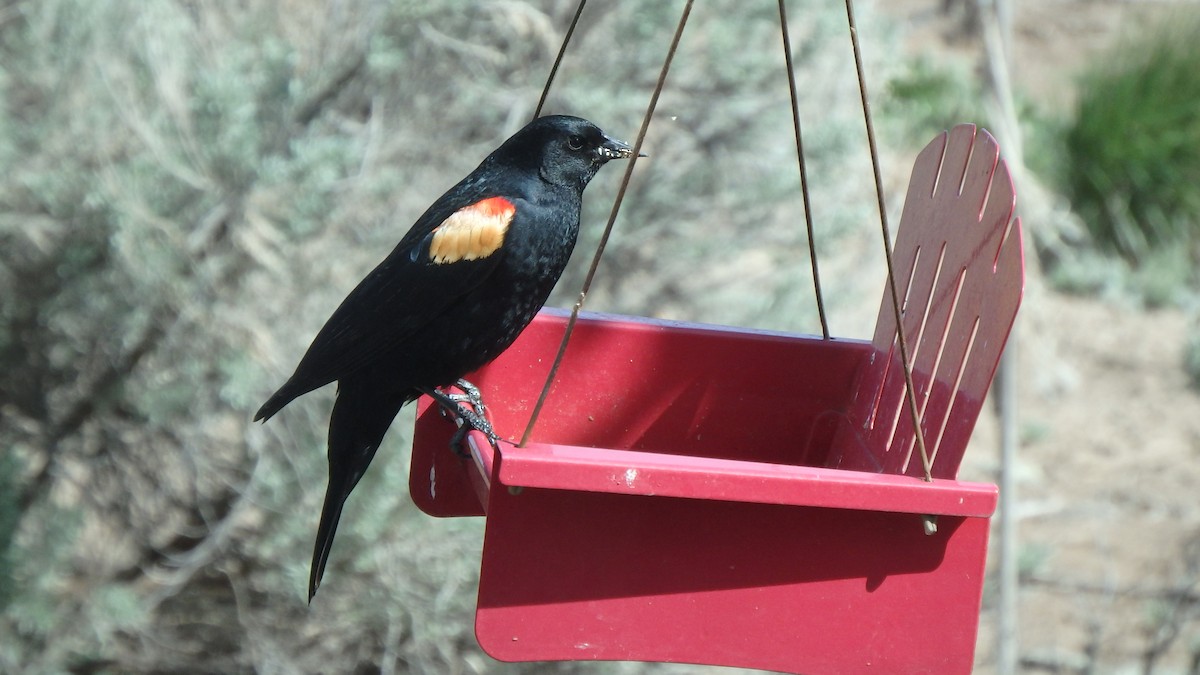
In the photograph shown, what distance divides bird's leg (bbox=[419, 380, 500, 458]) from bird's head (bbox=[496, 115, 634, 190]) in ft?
1.42

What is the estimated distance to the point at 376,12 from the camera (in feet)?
12.3

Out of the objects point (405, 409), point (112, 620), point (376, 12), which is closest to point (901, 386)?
point (405, 409)

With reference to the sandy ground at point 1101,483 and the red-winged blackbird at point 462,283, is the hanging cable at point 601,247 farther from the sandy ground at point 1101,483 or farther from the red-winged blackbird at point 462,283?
the sandy ground at point 1101,483

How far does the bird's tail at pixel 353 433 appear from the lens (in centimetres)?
236

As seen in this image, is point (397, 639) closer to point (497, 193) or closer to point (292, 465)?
point (292, 465)

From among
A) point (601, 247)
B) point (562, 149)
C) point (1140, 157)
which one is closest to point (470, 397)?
point (562, 149)

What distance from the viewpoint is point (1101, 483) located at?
237 inches

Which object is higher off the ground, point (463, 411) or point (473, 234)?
point (473, 234)

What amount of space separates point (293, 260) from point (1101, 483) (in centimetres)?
426

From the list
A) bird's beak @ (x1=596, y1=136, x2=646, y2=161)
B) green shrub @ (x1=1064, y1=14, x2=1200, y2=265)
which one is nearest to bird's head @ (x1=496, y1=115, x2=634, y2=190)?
bird's beak @ (x1=596, y1=136, x2=646, y2=161)

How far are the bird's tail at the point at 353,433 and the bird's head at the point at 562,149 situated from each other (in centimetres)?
53

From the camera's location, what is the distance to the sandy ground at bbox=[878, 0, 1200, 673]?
484 centimetres

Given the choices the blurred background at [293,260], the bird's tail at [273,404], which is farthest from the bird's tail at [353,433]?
the blurred background at [293,260]

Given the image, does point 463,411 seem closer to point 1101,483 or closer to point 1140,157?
point 1101,483
